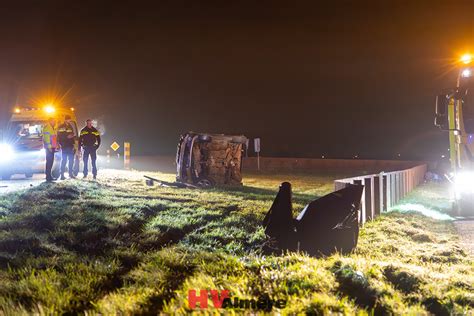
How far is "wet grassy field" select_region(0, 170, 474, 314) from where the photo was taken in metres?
4.18

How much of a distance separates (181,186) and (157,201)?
4703 mm

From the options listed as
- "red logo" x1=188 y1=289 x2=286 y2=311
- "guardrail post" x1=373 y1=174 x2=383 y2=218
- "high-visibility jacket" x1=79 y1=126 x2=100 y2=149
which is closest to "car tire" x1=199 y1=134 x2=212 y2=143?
"high-visibility jacket" x1=79 y1=126 x2=100 y2=149

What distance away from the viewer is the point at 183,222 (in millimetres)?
7930

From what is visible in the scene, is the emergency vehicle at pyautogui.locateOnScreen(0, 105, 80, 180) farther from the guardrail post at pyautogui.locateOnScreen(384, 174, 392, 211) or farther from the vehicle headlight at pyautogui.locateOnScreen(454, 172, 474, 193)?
the vehicle headlight at pyautogui.locateOnScreen(454, 172, 474, 193)

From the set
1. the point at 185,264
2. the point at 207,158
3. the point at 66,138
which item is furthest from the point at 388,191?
the point at 66,138

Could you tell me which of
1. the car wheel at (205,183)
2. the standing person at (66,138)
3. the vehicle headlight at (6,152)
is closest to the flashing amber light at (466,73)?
the car wheel at (205,183)

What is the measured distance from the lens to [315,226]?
6430 millimetres

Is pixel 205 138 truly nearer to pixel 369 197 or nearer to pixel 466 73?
pixel 369 197

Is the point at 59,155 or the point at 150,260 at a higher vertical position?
the point at 59,155

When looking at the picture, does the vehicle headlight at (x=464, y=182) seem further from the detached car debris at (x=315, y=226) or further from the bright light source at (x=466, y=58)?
the detached car debris at (x=315, y=226)

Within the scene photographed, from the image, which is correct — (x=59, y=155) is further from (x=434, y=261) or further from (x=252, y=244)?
(x=434, y=261)

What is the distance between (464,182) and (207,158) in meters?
7.62

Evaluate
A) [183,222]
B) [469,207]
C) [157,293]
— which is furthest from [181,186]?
[157,293]

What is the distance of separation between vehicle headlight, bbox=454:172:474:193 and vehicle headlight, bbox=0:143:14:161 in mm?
12819
